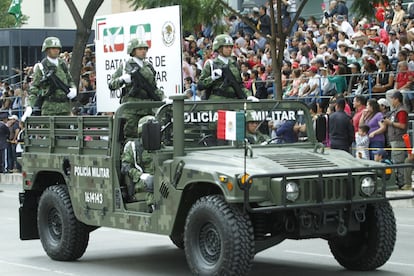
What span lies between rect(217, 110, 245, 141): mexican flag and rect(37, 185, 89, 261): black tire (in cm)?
261

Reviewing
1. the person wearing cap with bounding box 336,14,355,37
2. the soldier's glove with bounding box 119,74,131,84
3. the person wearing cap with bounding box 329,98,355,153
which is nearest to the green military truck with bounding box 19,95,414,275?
the soldier's glove with bounding box 119,74,131,84

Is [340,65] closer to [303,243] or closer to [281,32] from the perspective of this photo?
[281,32]

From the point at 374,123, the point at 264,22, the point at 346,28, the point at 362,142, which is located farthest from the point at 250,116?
the point at 264,22

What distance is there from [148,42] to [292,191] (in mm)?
11474

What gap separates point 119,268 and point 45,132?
7.01 ft

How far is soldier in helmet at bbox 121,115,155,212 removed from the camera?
1178 centimetres

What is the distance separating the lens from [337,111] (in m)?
Answer: 20.4

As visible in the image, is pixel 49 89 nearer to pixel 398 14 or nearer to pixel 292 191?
pixel 292 191

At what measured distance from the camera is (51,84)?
1570cm

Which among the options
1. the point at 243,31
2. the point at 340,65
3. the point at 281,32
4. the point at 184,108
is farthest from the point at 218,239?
the point at 243,31

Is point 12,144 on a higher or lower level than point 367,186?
lower

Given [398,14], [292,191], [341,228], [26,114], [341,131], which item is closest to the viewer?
[292,191]

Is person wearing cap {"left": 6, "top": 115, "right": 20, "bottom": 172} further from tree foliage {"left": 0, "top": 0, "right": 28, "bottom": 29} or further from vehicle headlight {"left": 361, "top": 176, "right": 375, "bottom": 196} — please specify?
tree foliage {"left": 0, "top": 0, "right": 28, "bottom": 29}

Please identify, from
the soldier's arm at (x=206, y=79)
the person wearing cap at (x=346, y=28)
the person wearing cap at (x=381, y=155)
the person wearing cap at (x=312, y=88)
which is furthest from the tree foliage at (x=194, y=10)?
the soldier's arm at (x=206, y=79)
